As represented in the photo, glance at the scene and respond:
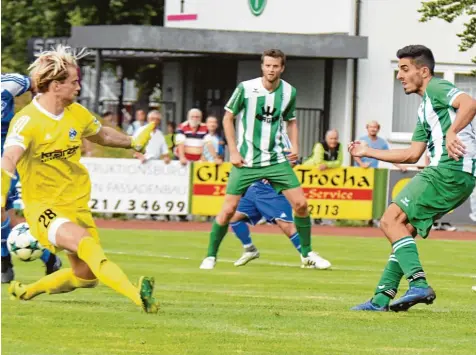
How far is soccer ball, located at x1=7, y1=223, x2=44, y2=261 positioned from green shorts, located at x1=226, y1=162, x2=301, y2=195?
372 centimetres

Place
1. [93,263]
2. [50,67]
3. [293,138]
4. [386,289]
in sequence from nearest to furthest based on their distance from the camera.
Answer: [93,263] < [50,67] < [386,289] < [293,138]

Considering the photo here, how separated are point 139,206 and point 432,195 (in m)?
16.3

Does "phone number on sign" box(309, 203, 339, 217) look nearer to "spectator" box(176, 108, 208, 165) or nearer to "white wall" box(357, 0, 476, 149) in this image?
"spectator" box(176, 108, 208, 165)

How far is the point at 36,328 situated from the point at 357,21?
75.4 feet

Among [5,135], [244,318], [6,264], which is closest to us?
[244,318]

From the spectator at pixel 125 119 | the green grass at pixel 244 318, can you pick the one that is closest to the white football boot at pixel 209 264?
the green grass at pixel 244 318

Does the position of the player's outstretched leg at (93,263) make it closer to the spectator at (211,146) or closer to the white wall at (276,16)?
the spectator at (211,146)

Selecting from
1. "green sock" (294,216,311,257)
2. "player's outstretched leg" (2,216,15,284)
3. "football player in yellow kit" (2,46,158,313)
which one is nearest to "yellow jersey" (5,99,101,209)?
"football player in yellow kit" (2,46,158,313)

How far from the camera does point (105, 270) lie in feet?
31.6

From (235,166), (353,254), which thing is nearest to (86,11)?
(353,254)

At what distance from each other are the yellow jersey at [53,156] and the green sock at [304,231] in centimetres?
530

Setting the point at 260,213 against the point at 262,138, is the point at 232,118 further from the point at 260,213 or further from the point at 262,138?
the point at 260,213

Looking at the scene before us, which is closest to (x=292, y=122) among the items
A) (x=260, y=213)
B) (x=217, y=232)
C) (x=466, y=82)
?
(x=217, y=232)

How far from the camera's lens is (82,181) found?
10375 mm
